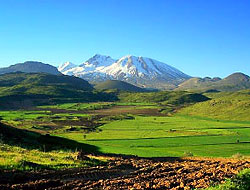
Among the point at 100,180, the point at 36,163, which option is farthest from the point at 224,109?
the point at 100,180

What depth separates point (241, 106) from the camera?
4774 inches

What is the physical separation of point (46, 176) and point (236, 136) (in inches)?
2157

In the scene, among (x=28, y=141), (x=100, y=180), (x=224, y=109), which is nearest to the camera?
(x=100, y=180)

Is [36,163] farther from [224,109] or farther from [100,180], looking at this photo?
[224,109]

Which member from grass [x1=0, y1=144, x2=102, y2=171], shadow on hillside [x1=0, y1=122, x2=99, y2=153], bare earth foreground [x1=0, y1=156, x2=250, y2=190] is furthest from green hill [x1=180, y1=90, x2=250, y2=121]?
grass [x1=0, y1=144, x2=102, y2=171]

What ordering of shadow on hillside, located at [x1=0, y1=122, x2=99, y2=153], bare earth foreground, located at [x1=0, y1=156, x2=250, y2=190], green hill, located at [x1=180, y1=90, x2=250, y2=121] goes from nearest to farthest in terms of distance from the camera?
bare earth foreground, located at [x1=0, y1=156, x2=250, y2=190]
shadow on hillside, located at [x1=0, y1=122, x2=99, y2=153]
green hill, located at [x1=180, y1=90, x2=250, y2=121]

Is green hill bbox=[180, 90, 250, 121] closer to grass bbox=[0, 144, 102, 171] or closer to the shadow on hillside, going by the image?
the shadow on hillside

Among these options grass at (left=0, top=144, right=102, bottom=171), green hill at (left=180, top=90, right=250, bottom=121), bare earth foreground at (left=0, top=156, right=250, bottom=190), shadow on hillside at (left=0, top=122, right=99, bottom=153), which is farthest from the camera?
green hill at (left=180, top=90, right=250, bottom=121)

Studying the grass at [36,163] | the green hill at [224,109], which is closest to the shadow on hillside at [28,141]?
the grass at [36,163]

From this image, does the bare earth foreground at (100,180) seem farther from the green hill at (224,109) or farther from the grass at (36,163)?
the green hill at (224,109)

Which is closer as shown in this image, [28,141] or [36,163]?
[36,163]

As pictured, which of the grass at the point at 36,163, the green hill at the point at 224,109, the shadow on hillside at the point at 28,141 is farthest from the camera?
the green hill at the point at 224,109

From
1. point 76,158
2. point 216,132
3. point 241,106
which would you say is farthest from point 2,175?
point 241,106

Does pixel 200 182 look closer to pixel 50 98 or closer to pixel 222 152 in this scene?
pixel 222 152
